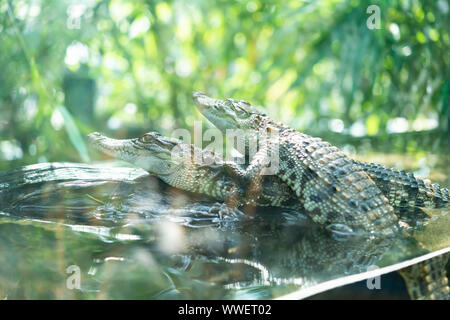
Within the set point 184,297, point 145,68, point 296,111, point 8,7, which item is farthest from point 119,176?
point 145,68

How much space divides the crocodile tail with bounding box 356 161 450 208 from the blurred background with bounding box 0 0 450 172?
1.22m

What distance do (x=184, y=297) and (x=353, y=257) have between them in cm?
80

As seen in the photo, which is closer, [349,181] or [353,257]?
[353,257]

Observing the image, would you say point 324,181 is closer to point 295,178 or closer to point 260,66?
point 295,178

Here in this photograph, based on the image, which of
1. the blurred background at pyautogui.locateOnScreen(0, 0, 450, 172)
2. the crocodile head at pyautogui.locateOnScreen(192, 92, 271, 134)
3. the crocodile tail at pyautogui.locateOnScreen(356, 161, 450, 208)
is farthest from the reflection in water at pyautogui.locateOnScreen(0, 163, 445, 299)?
the blurred background at pyautogui.locateOnScreen(0, 0, 450, 172)

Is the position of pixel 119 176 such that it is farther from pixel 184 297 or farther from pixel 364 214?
pixel 364 214

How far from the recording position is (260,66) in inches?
209

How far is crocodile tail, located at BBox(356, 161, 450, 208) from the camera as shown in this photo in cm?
264

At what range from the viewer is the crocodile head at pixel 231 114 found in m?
2.99

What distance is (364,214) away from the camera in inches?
87.4

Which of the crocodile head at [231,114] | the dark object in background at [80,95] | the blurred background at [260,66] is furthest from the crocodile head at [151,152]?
the dark object in background at [80,95]

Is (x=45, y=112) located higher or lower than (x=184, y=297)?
higher

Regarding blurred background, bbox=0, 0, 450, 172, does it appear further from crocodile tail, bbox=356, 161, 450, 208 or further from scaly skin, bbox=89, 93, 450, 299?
crocodile tail, bbox=356, 161, 450, 208

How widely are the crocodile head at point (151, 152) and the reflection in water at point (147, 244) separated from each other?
97mm
